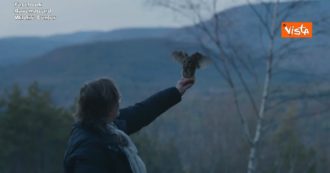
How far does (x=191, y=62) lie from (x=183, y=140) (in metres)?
35.9

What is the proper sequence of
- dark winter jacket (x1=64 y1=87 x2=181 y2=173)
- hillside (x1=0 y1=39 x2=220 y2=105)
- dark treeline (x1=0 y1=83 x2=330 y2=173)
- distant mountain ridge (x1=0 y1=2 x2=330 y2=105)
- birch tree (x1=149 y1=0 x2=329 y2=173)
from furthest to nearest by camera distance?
hillside (x1=0 y1=39 x2=220 y2=105), distant mountain ridge (x1=0 y1=2 x2=330 y2=105), dark treeline (x1=0 y1=83 x2=330 y2=173), birch tree (x1=149 y1=0 x2=329 y2=173), dark winter jacket (x1=64 y1=87 x2=181 y2=173)

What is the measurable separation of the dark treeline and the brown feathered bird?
1401 centimetres

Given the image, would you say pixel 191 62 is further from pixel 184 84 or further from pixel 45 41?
pixel 45 41

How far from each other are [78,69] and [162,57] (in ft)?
30.3

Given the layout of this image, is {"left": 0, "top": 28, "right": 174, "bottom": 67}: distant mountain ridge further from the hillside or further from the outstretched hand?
the outstretched hand

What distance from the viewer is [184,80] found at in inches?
133

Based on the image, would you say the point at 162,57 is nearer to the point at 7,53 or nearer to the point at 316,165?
the point at 7,53

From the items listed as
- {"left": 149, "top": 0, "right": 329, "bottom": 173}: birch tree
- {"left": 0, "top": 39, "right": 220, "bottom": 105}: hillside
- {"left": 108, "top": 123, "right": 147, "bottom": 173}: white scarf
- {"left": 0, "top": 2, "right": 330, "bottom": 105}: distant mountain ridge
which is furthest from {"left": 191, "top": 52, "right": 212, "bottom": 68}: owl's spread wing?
{"left": 0, "top": 39, "right": 220, "bottom": 105}: hillside

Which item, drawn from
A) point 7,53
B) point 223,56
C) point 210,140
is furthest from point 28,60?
point 223,56

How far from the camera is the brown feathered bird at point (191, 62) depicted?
333cm

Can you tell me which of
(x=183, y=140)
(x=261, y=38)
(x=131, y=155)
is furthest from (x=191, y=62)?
(x=183, y=140)

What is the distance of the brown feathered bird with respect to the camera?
333 cm

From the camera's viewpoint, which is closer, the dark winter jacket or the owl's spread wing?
the dark winter jacket

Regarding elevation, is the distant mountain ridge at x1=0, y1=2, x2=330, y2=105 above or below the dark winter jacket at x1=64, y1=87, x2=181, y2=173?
below
